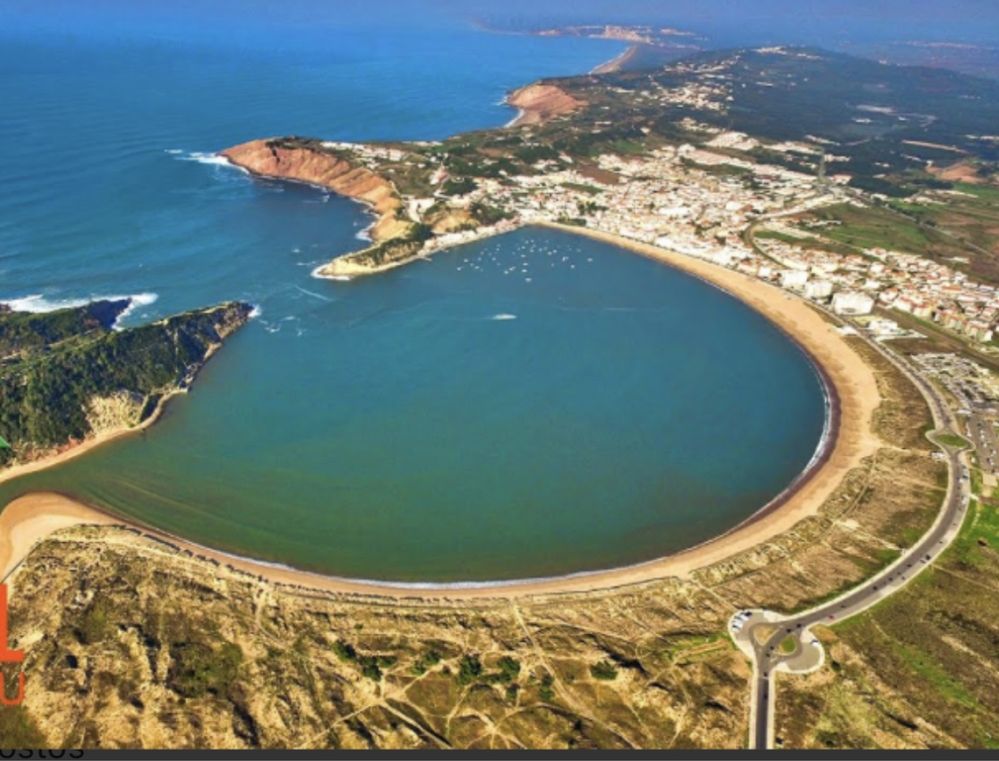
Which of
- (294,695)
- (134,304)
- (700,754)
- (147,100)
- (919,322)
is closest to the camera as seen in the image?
(700,754)

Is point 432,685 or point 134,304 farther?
point 134,304

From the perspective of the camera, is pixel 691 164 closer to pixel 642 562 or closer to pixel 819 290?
pixel 819 290

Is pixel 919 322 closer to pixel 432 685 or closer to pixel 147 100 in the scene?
pixel 432 685

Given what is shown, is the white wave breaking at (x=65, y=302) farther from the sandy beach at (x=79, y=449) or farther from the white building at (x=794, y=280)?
the white building at (x=794, y=280)

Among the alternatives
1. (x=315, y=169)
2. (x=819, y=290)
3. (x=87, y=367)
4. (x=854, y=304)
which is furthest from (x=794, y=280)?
(x=315, y=169)

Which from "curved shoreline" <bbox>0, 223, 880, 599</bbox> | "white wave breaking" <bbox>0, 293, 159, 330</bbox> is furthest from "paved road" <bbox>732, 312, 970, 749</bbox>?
"white wave breaking" <bbox>0, 293, 159, 330</bbox>

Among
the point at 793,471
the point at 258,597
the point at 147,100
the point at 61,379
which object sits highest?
the point at 147,100

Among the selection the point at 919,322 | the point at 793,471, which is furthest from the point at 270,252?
the point at 919,322
